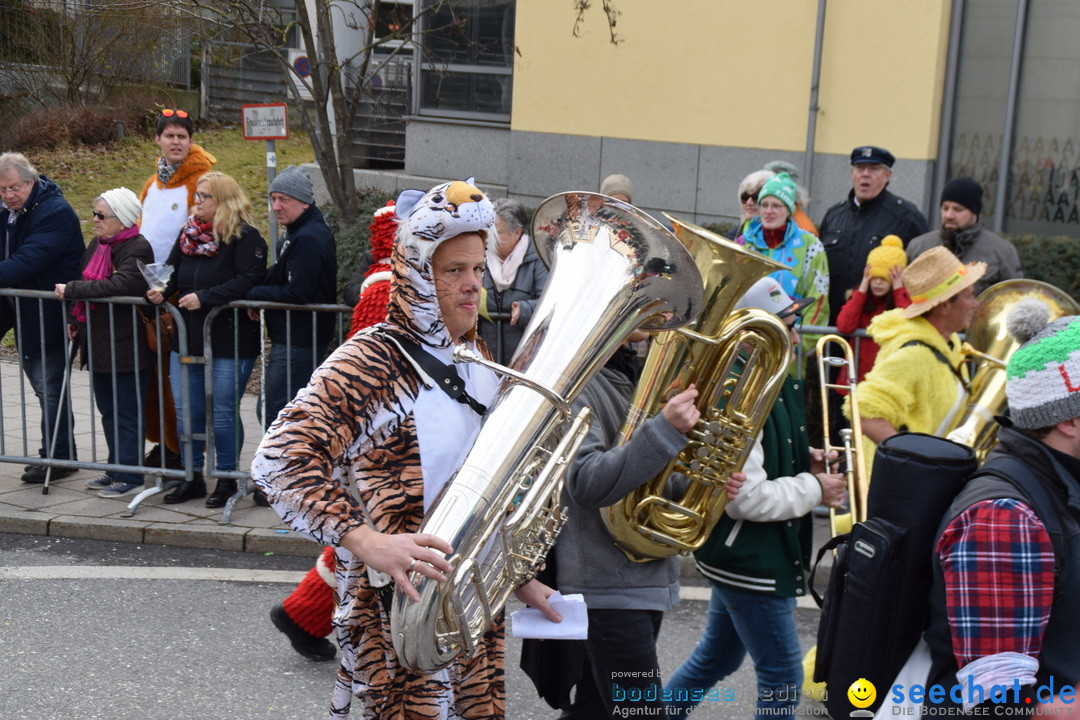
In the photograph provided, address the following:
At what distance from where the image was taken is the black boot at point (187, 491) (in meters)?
6.42

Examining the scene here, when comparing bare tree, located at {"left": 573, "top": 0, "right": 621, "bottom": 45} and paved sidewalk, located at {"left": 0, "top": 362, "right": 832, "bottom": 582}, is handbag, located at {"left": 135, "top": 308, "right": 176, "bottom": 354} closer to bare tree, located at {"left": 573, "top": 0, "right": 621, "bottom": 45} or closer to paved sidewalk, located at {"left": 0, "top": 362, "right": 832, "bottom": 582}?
paved sidewalk, located at {"left": 0, "top": 362, "right": 832, "bottom": 582}

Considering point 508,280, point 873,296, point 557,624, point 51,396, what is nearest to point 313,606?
point 557,624

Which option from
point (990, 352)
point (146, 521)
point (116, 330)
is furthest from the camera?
point (116, 330)

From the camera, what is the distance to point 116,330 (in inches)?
254

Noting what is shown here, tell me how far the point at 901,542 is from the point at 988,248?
4455 mm

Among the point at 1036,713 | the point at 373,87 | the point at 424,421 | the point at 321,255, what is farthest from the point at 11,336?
the point at 1036,713

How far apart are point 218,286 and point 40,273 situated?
1.37m

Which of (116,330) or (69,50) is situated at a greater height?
(69,50)

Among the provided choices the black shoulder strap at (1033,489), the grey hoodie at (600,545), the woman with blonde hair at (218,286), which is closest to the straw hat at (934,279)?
the grey hoodie at (600,545)

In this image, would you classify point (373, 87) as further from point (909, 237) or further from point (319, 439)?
point (319, 439)

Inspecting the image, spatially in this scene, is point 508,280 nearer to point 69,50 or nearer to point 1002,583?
point 1002,583

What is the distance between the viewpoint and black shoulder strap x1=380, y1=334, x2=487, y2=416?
2469 mm

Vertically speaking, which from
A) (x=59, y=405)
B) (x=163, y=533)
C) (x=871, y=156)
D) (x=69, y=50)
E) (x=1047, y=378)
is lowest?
(x=163, y=533)

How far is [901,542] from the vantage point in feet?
7.88
